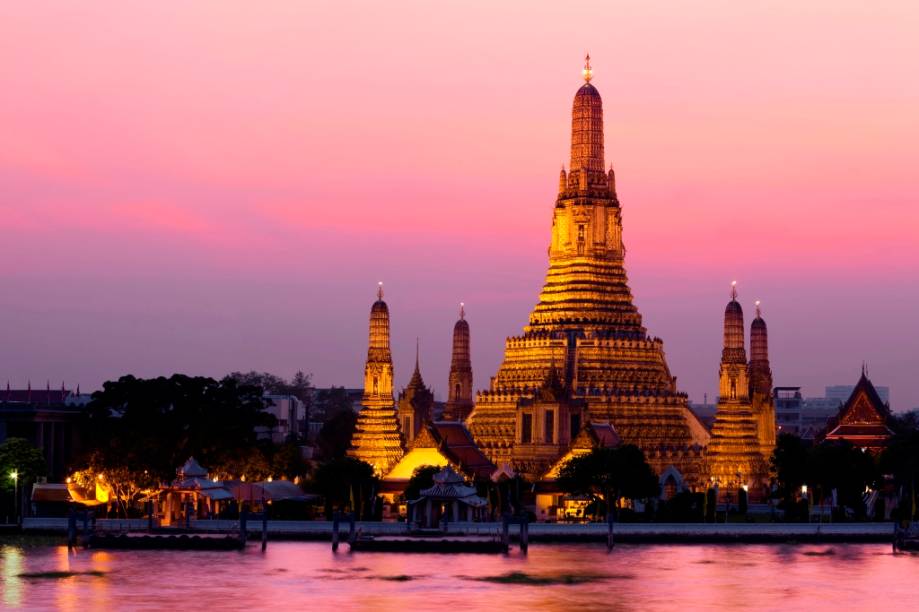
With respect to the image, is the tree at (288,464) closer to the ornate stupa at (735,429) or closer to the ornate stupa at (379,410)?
the ornate stupa at (379,410)

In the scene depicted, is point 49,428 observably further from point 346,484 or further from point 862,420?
point 862,420

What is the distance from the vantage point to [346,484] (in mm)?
106750

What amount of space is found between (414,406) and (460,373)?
727 centimetres

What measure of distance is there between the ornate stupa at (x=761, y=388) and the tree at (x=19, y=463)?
154 ft

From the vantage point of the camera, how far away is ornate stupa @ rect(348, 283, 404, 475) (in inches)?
4897

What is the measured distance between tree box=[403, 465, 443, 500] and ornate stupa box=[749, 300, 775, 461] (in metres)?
26.8

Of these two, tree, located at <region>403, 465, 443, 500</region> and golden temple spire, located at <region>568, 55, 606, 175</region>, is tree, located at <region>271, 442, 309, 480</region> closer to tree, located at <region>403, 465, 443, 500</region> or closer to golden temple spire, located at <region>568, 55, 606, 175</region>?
tree, located at <region>403, 465, 443, 500</region>

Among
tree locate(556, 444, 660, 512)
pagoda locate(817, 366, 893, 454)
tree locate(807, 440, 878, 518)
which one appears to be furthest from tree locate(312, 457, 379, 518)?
pagoda locate(817, 366, 893, 454)

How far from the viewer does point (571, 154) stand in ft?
424

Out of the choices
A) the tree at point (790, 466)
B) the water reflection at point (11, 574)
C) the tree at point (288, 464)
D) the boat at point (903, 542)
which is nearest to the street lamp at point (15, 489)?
the water reflection at point (11, 574)

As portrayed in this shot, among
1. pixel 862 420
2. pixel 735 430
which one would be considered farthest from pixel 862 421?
pixel 735 430

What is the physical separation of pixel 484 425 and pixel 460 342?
55.9ft

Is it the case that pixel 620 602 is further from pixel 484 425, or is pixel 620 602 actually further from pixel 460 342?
pixel 460 342

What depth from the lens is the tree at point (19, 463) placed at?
334ft
